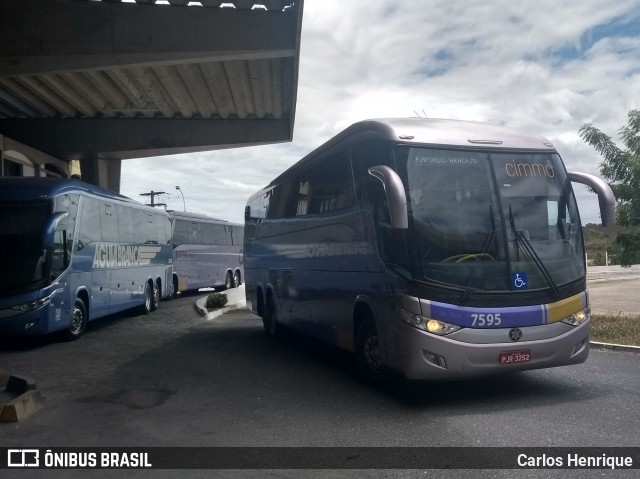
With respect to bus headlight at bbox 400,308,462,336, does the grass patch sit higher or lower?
lower

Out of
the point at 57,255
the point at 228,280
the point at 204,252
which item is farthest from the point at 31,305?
the point at 228,280

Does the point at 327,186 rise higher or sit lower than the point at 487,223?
higher

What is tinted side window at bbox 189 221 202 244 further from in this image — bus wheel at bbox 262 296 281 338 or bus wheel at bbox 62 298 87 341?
bus wheel at bbox 262 296 281 338

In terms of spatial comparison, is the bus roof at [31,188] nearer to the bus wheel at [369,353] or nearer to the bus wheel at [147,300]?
the bus wheel at [147,300]

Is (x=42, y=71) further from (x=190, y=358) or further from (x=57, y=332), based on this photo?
(x=190, y=358)

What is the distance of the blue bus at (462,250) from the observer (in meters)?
7.73

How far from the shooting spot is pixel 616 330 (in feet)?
42.3

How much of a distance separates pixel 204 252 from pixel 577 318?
25.1 m

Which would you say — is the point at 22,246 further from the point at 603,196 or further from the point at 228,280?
the point at 228,280

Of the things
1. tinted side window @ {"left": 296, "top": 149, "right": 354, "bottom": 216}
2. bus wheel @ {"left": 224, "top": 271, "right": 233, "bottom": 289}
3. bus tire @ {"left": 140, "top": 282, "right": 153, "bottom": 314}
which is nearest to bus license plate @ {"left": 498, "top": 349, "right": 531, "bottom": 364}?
tinted side window @ {"left": 296, "top": 149, "right": 354, "bottom": 216}

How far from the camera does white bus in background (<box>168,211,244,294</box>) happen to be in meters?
29.5

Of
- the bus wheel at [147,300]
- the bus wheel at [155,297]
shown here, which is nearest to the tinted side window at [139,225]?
the bus wheel at [147,300]

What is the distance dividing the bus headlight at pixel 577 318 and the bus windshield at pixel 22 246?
9899 millimetres

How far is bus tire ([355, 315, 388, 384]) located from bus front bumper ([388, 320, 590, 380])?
2.98 ft
